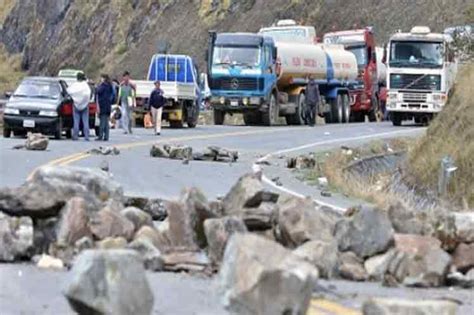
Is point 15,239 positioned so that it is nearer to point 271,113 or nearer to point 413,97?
point 271,113

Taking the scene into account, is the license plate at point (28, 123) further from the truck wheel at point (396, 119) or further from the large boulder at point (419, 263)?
the large boulder at point (419, 263)

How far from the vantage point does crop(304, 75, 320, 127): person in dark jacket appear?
153 ft

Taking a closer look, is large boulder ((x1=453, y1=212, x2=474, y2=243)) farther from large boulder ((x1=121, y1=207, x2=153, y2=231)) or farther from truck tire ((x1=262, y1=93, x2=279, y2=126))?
truck tire ((x1=262, y1=93, x2=279, y2=126))

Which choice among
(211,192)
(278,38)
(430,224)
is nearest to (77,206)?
(430,224)

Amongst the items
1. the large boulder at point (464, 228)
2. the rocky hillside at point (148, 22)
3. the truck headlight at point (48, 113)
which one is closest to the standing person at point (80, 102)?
the truck headlight at point (48, 113)

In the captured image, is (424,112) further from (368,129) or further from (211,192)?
(211,192)

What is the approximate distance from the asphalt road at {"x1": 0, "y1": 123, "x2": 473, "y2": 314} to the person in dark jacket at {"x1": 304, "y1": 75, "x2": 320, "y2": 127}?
13.2ft

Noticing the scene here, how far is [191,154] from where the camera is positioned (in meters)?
26.1

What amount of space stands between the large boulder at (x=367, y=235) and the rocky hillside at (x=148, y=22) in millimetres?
55620


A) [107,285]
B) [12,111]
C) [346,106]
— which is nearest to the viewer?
[107,285]

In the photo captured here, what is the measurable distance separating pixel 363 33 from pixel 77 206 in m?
45.5

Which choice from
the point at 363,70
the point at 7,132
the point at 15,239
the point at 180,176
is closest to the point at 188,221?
the point at 15,239

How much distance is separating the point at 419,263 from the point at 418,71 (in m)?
34.8

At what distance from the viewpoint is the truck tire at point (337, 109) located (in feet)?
Answer: 170
